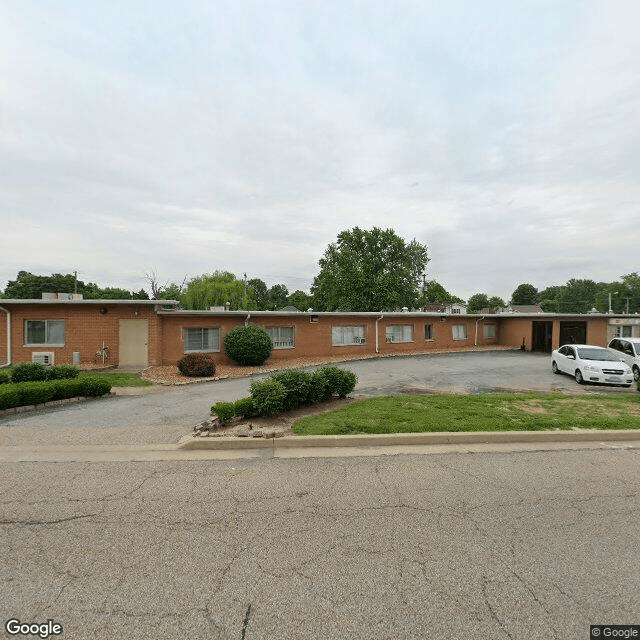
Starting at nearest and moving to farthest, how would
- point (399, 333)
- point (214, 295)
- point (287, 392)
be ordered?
point (287, 392) → point (399, 333) → point (214, 295)

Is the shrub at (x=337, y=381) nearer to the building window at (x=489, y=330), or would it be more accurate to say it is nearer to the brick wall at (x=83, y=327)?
the brick wall at (x=83, y=327)

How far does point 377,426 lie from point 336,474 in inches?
84.2

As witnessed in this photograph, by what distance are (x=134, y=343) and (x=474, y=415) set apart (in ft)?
51.6

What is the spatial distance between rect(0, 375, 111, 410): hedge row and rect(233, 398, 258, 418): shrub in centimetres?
583

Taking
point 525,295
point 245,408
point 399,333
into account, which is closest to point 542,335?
point 399,333

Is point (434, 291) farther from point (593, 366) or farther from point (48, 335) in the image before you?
point (48, 335)

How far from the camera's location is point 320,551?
3504mm

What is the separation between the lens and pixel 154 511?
14.0 ft

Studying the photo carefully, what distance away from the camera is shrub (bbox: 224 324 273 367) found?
18.6m

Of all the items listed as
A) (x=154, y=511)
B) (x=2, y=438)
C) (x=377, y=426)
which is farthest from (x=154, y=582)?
(x=2, y=438)

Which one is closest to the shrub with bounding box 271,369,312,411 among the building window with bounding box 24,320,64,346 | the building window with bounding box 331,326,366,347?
the building window with bounding box 24,320,64,346

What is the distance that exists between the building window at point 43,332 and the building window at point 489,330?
29384 mm

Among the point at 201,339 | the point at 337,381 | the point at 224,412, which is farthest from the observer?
the point at 201,339

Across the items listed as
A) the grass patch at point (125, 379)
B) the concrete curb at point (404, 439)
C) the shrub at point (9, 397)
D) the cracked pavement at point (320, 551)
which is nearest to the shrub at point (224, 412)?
the concrete curb at point (404, 439)
